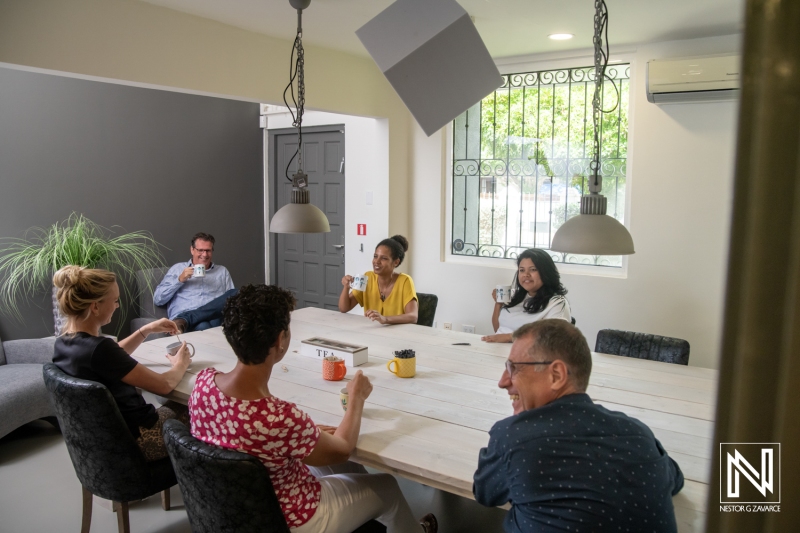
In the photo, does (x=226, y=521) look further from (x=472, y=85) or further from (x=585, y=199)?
(x=585, y=199)

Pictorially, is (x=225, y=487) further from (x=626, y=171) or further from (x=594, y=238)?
(x=626, y=171)

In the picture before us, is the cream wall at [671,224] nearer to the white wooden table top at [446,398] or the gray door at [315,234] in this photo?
the white wooden table top at [446,398]

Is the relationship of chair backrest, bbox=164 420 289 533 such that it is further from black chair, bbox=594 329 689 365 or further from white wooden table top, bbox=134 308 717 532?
black chair, bbox=594 329 689 365

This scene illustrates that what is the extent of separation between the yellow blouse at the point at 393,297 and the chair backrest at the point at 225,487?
6.62ft

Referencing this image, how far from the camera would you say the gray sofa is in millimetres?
3166

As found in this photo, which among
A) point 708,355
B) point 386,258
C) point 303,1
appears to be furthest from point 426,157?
point 708,355

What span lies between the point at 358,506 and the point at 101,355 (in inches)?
41.0

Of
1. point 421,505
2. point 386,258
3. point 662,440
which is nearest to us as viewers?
point 662,440

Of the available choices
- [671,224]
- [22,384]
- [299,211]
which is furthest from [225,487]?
[671,224]

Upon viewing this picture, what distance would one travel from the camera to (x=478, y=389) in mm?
2346

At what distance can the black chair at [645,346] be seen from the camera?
2.80 meters

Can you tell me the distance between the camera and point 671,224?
3.98 meters

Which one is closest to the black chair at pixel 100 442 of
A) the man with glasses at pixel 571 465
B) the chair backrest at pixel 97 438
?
the chair backrest at pixel 97 438

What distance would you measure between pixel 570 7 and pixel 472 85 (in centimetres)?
173
